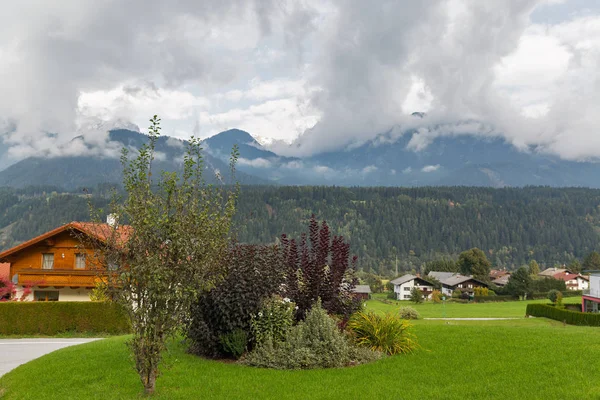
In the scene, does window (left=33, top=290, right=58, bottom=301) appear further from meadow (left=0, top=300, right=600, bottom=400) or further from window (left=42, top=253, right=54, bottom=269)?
meadow (left=0, top=300, right=600, bottom=400)

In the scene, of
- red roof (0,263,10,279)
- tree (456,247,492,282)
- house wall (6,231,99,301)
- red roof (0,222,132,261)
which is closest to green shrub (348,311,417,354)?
red roof (0,222,132,261)

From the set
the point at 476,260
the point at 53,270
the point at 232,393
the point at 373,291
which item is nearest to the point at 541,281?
the point at 476,260

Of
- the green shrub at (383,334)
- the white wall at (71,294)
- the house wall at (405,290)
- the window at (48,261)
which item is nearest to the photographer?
the green shrub at (383,334)

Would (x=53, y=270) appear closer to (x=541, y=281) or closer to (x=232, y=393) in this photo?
(x=232, y=393)

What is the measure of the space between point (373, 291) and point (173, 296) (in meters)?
126

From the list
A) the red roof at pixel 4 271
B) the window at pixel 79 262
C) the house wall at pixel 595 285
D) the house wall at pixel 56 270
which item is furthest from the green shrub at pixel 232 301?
the house wall at pixel 595 285

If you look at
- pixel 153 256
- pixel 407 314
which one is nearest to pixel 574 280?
pixel 407 314

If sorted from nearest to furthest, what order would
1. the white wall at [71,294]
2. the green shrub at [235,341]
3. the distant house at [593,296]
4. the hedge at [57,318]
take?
the green shrub at [235,341] < the hedge at [57,318] < the white wall at [71,294] < the distant house at [593,296]

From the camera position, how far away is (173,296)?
1050cm

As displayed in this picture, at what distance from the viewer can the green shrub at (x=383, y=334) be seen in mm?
14445

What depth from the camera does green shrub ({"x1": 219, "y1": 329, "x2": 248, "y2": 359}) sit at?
14.1 meters

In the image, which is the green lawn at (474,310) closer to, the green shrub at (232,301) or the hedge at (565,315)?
the hedge at (565,315)

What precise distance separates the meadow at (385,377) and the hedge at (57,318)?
13.0 metres

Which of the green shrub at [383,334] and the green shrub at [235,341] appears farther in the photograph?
the green shrub at [383,334]
